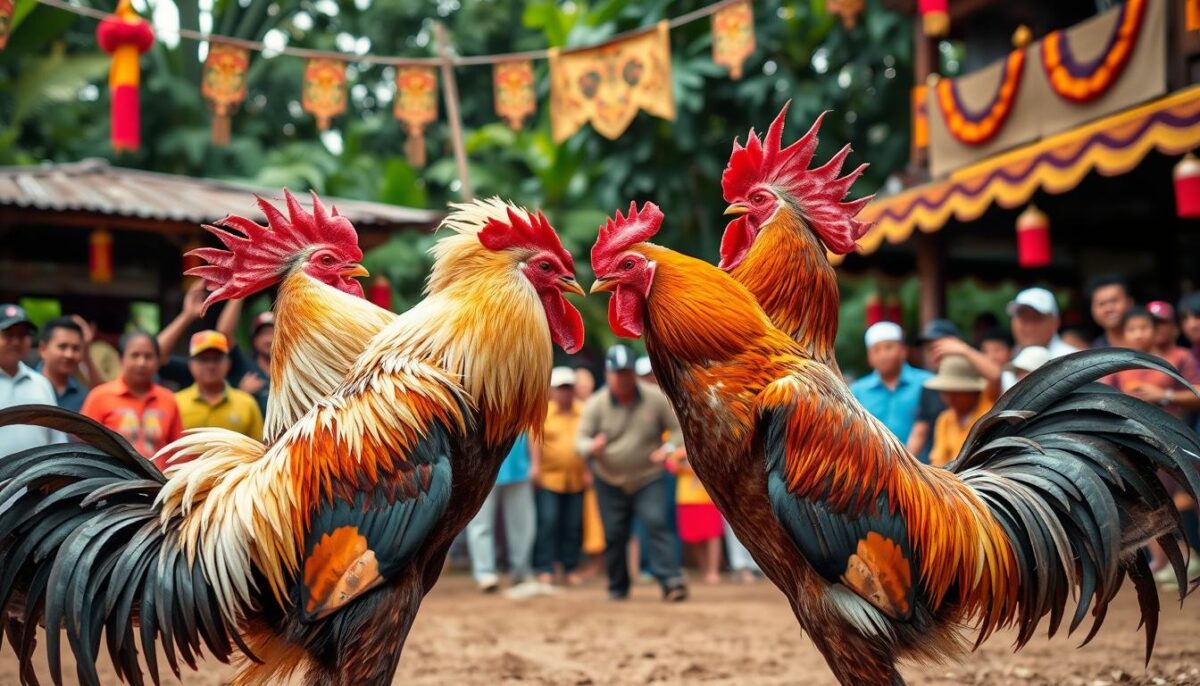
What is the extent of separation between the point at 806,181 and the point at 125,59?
25.6 ft

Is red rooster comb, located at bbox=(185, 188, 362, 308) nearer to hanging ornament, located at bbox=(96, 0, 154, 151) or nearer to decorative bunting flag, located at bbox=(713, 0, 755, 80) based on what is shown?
hanging ornament, located at bbox=(96, 0, 154, 151)

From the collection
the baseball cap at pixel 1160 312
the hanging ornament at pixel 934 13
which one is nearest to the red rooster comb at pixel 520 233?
the baseball cap at pixel 1160 312

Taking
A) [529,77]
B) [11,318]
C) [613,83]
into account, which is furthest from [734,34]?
[11,318]

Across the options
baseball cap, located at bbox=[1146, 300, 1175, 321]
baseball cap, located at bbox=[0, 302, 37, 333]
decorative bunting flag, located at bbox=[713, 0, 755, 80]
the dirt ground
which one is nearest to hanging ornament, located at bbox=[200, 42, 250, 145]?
decorative bunting flag, located at bbox=[713, 0, 755, 80]

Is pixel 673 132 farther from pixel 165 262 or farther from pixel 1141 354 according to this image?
pixel 1141 354

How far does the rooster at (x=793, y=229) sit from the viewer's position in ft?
12.1

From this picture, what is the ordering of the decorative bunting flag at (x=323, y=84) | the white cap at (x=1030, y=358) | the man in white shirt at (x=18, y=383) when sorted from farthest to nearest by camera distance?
A: the decorative bunting flag at (x=323, y=84)
the white cap at (x=1030, y=358)
the man in white shirt at (x=18, y=383)

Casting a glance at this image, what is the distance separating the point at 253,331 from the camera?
24.5 feet

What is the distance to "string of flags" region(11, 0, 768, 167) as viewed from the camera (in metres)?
10.5

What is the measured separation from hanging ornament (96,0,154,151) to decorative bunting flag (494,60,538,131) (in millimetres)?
3378

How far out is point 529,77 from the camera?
466 inches

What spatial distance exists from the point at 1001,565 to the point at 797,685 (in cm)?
222

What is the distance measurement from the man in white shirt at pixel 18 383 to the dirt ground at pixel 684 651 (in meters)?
1.17

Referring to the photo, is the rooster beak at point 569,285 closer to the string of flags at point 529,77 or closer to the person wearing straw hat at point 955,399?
the person wearing straw hat at point 955,399
